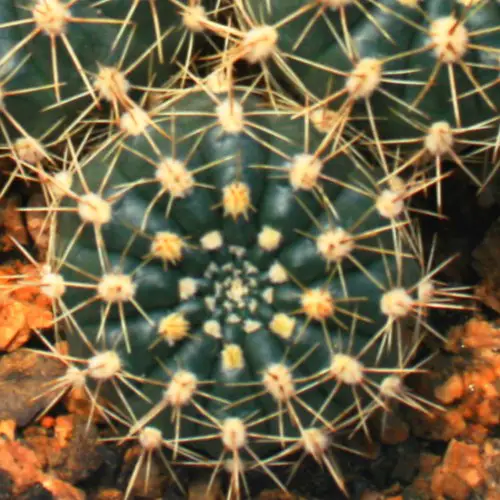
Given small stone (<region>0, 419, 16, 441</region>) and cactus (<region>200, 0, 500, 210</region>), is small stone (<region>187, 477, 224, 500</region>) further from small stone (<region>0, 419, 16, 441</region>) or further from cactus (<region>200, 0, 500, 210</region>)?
cactus (<region>200, 0, 500, 210</region>)

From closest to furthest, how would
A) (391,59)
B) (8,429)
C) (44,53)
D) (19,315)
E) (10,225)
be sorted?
1. (391,59)
2. (44,53)
3. (8,429)
4. (19,315)
5. (10,225)

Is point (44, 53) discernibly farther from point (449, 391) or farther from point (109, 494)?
point (449, 391)

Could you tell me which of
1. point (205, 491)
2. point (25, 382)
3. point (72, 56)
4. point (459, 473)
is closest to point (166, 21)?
point (72, 56)

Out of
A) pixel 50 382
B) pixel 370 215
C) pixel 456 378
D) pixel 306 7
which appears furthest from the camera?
pixel 456 378

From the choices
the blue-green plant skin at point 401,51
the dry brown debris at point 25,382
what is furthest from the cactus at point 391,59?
the dry brown debris at point 25,382

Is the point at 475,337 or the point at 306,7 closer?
the point at 306,7

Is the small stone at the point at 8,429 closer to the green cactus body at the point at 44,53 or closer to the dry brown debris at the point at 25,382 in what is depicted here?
the dry brown debris at the point at 25,382

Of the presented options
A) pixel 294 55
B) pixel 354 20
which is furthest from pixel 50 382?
pixel 354 20

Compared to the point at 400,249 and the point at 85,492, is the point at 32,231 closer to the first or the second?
the point at 85,492
